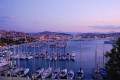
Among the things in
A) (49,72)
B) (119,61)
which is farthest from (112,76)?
(49,72)

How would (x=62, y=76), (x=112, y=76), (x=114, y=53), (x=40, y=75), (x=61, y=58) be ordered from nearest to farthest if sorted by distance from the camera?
1. (x=112, y=76)
2. (x=114, y=53)
3. (x=62, y=76)
4. (x=40, y=75)
5. (x=61, y=58)

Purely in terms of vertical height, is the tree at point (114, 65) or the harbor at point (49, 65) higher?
the tree at point (114, 65)

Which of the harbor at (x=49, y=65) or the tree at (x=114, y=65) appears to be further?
the harbor at (x=49, y=65)

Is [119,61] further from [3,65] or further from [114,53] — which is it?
[3,65]

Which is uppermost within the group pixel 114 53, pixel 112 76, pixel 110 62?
pixel 114 53

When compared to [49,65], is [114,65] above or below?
above

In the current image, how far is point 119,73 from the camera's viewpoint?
3699 mm

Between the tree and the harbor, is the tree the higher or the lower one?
the higher one

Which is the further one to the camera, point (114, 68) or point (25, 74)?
point (25, 74)

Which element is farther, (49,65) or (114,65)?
(49,65)

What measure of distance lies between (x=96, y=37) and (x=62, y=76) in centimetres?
9408

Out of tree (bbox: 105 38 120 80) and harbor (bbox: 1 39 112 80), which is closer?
tree (bbox: 105 38 120 80)

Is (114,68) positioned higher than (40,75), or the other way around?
(114,68)

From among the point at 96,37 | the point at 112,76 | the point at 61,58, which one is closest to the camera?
the point at 112,76
